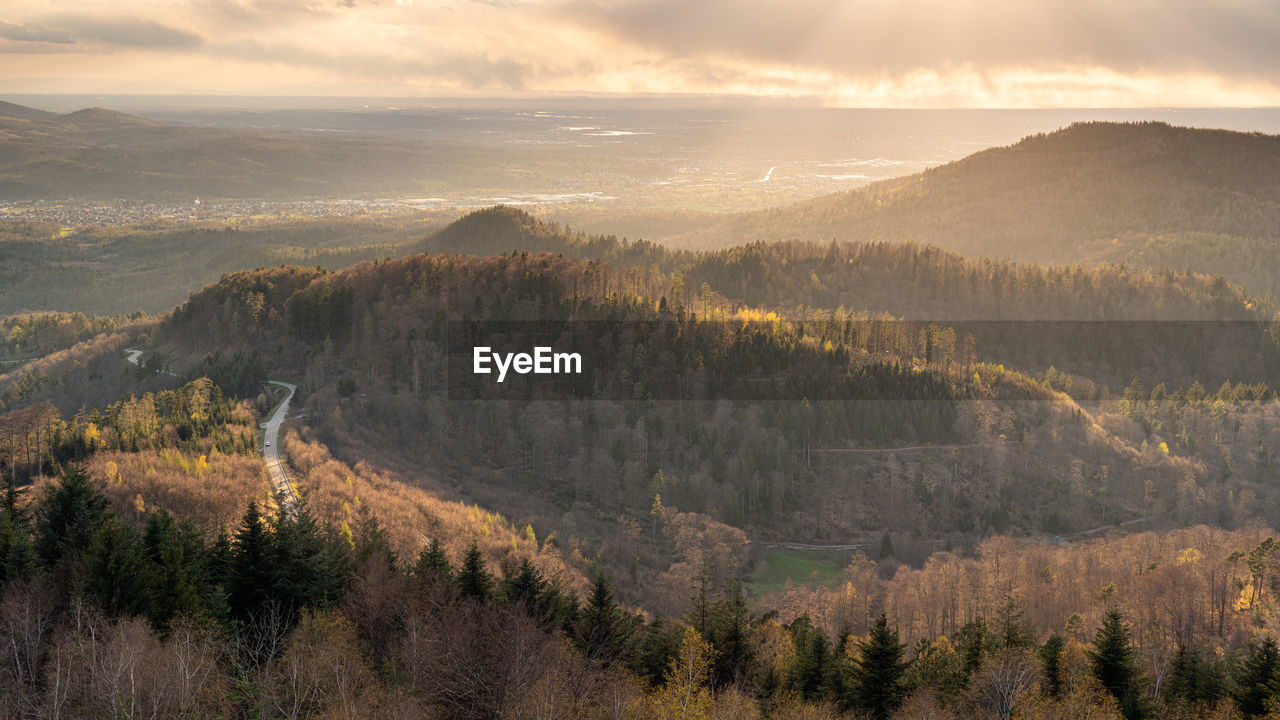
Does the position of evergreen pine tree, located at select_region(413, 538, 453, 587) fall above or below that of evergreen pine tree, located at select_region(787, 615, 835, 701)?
above

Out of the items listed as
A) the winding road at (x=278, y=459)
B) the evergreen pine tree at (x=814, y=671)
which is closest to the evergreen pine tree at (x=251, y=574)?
the winding road at (x=278, y=459)

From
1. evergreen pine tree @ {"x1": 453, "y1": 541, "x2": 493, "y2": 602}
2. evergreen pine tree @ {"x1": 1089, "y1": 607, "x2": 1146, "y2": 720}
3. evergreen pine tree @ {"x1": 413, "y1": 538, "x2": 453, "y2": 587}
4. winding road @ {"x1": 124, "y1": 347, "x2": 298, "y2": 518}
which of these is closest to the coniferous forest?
evergreen pine tree @ {"x1": 1089, "y1": 607, "x2": 1146, "y2": 720}

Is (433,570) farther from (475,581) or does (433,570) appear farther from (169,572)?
(169,572)

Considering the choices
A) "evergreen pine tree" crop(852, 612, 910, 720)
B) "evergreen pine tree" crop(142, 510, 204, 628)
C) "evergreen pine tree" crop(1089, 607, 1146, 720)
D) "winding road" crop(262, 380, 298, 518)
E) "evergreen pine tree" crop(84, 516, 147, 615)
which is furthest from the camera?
"winding road" crop(262, 380, 298, 518)

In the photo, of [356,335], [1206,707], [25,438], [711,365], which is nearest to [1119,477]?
[711,365]

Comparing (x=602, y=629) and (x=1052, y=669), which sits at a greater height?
(x=602, y=629)

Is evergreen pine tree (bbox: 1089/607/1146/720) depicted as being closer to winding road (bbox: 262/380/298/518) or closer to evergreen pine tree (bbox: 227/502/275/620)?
evergreen pine tree (bbox: 227/502/275/620)

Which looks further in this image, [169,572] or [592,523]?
[592,523]

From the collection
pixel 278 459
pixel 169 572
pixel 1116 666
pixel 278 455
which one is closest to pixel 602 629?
pixel 169 572
